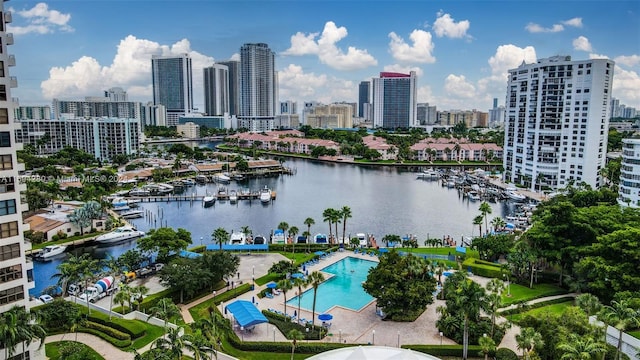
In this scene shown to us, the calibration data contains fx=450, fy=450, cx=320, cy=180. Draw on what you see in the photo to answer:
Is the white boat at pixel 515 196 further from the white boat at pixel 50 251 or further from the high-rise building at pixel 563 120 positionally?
the white boat at pixel 50 251

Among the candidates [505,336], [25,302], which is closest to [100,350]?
[25,302]

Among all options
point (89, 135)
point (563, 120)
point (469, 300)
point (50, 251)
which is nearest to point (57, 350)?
point (469, 300)

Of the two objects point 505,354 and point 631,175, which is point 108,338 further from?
point 631,175

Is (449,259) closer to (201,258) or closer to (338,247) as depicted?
(338,247)

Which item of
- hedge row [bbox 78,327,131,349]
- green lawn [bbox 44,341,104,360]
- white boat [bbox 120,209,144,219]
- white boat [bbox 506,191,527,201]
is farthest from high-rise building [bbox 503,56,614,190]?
green lawn [bbox 44,341,104,360]

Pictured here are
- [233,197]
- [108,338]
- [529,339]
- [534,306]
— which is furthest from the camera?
[233,197]

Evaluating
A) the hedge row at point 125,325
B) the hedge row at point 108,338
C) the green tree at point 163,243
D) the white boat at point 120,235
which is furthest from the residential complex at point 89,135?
the hedge row at point 108,338

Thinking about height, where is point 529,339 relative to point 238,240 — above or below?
above

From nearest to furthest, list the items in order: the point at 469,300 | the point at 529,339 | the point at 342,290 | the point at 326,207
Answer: the point at 529,339, the point at 469,300, the point at 342,290, the point at 326,207
